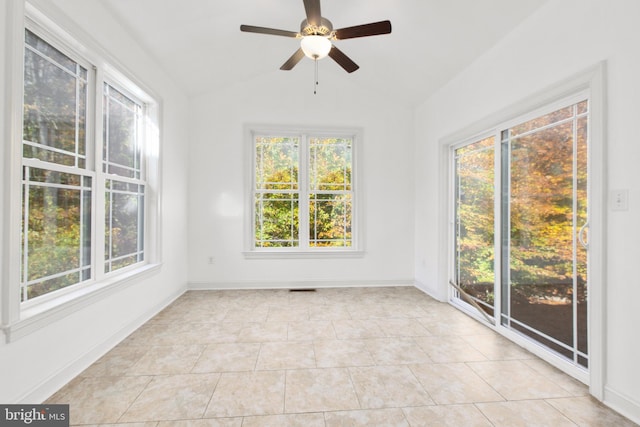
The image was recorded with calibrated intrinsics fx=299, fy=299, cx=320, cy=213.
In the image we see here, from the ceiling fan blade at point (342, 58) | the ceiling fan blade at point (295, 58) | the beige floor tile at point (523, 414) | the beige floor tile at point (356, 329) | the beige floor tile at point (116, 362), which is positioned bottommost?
the beige floor tile at point (523, 414)

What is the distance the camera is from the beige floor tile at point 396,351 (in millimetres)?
2365

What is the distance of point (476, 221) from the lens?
11.0 feet

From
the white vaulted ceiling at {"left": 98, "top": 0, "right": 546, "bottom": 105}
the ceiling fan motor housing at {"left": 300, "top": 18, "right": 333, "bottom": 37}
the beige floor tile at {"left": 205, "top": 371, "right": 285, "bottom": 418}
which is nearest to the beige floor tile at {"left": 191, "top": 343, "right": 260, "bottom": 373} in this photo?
the beige floor tile at {"left": 205, "top": 371, "right": 285, "bottom": 418}

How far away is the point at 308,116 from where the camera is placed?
15.0 feet

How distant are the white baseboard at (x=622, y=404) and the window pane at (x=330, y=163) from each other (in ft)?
11.6

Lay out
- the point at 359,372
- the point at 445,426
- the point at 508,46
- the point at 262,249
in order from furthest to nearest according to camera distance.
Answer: the point at 262,249
the point at 508,46
the point at 359,372
the point at 445,426

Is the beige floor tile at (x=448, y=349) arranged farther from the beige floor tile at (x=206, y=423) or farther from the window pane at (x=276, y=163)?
the window pane at (x=276, y=163)

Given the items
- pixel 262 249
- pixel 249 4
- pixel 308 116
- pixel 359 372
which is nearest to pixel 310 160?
pixel 308 116

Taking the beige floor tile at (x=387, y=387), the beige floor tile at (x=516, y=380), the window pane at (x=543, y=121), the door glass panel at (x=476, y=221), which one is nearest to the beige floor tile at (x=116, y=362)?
the beige floor tile at (x=387, y=387)

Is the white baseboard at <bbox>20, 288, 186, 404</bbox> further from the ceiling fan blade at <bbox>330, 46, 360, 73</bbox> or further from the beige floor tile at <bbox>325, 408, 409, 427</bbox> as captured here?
the ceiling fan blade at <bbox>330, 46, 360, 73</bbox>

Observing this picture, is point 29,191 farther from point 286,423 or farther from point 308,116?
point 308,116

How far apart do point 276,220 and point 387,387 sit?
119 inches

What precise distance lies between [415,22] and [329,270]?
331 cm

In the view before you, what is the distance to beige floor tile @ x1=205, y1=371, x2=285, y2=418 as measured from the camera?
176 centimetres
